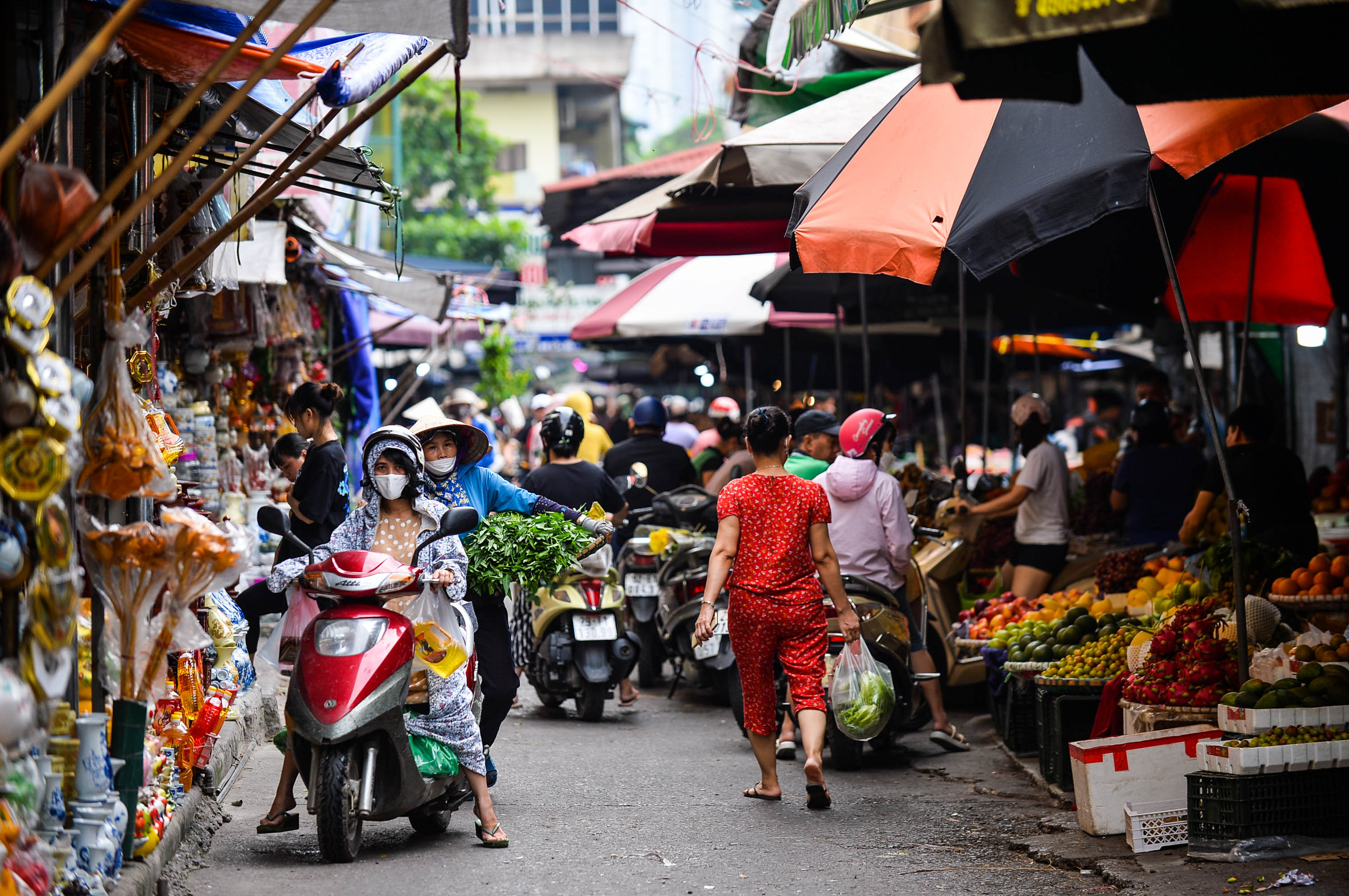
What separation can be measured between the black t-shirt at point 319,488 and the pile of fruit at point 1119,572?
16.3ft

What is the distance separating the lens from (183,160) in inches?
173

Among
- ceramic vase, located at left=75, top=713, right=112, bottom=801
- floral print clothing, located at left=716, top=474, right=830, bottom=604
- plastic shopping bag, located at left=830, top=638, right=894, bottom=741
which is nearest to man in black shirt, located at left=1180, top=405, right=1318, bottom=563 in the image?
plastic shopping bag, located at left=830, top=638, right=894, bottom=741

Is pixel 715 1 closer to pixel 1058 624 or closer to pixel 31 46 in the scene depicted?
pixel 1058 624

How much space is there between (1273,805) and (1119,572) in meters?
3.90

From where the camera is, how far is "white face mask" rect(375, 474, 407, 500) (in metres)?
6.15

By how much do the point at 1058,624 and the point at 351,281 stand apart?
8.38 metres

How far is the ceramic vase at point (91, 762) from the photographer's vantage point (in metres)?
4.41

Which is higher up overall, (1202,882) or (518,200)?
(518,200)

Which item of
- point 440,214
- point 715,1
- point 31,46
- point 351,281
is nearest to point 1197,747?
point 31,46

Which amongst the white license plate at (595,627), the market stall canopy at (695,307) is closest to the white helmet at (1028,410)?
the white license plate at (595,627)

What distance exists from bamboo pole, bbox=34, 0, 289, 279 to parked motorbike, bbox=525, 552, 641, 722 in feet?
17.2

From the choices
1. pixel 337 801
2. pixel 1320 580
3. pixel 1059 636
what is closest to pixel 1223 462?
pixel 1320 580

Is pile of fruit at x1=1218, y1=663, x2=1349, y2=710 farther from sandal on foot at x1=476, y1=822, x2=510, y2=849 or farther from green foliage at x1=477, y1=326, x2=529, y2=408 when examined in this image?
green foliage at x1=477, y1=326, x2=529, y2=408

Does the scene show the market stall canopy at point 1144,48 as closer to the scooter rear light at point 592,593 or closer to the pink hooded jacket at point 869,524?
the pink hooded jacket at point 869,524
